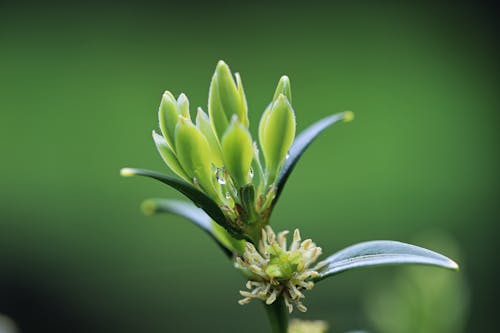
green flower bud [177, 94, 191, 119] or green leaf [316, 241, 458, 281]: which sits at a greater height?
green flower bud [177, 94, 191, 119]

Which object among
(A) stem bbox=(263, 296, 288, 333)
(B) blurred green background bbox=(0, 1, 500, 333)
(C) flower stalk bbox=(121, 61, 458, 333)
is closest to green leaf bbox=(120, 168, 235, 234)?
(C) flower stalk bbox=(121, 61, 458, 333)

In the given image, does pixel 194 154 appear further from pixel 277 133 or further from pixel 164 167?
pixel 164 167

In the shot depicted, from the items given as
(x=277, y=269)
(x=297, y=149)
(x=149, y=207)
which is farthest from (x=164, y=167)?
(x=277, y=269)

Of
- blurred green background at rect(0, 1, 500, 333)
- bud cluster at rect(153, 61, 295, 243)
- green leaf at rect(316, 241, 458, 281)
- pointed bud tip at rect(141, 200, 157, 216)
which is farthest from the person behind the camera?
blurred green background at rect(0, 1, 500, 333)

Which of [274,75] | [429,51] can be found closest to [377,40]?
[429,51]

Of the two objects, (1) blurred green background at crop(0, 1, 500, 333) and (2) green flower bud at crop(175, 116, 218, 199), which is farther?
(1) blurred green background at crop(0, 1, 500, 333)

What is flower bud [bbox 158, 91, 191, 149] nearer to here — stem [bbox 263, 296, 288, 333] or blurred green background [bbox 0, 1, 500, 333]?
stem [bbox 263, 296, 288, 333]

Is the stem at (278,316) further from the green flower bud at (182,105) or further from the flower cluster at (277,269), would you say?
the green flower bud at (182,105)

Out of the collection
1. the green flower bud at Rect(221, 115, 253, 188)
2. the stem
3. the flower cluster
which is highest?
the green flower bud at Rect(221, 115, 253, 188)
